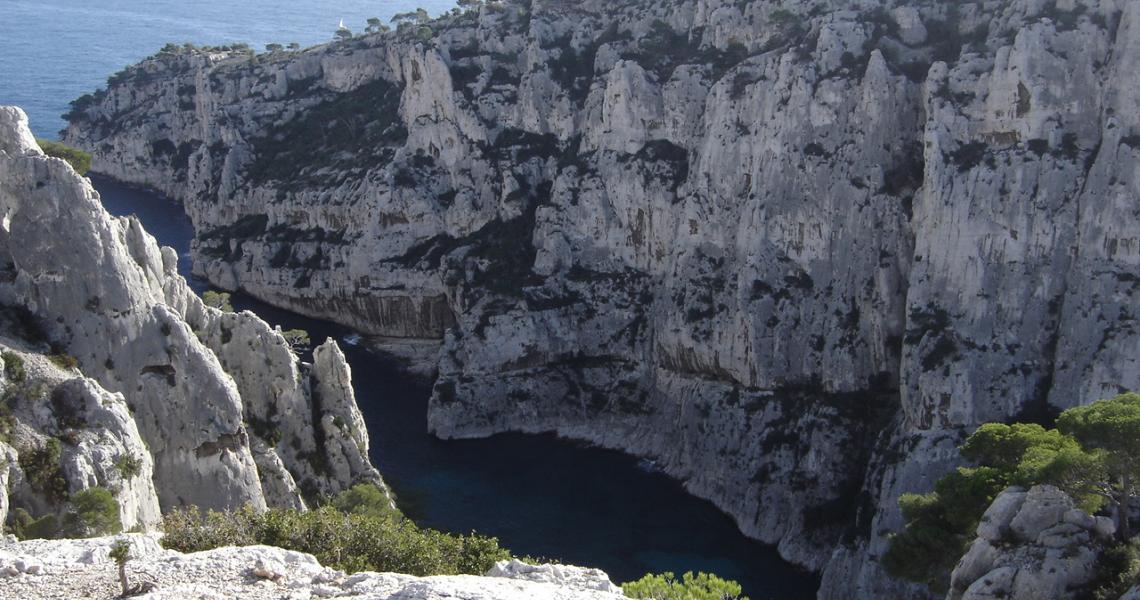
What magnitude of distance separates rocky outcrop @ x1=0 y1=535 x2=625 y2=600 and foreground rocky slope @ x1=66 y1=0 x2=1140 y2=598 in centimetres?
3772

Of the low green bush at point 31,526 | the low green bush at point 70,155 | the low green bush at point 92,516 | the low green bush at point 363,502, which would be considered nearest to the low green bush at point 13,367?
the low green bush at point 92,516

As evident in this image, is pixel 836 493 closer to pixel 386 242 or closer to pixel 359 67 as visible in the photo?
pixel 386 242

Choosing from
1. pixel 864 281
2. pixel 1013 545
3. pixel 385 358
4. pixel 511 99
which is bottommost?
pixel 385 358

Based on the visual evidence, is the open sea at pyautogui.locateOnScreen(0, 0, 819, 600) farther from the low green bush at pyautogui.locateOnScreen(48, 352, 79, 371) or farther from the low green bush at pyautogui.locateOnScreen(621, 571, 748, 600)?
the low green bush at pyautogui.locateOnScreen(621, 571, 748, 600)

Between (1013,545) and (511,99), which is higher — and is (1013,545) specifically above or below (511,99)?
below

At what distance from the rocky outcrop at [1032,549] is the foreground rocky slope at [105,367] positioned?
3066 cm

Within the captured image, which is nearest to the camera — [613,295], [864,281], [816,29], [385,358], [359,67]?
[864,281]

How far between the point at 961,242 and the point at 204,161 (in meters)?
98.7

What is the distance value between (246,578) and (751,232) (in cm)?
5885

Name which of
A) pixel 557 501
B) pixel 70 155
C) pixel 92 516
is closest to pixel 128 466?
pixel 92 516

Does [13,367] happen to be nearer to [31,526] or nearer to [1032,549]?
[31,526]

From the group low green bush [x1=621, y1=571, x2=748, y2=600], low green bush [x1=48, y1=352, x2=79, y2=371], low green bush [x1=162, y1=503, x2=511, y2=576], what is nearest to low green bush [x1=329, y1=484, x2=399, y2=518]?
low green bush [x1=48, y1=352, x2=79, y2=371]

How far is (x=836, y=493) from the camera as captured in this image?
7681 cm

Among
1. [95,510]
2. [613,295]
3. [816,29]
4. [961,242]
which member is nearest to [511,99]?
[613,295]
